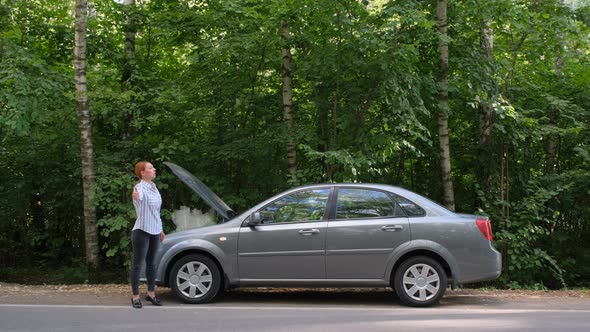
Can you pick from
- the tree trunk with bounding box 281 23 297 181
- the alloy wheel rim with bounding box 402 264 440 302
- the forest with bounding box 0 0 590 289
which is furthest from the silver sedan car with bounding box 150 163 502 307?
the tree trunk with bounding box 281 23 297 181

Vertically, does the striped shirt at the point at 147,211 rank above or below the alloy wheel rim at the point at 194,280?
above

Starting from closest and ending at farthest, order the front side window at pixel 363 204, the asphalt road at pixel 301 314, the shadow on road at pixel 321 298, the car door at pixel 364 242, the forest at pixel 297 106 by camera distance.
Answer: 1. the asphalt road at pixel 301 314
2. the car door at pixel 364 242
3. the front side window at pixel 363 204
4. the shadow on road at pixel 321 298
5. the forest at pixel 297 106

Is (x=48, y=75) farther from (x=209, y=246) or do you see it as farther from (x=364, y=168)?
(x=364, y=168)

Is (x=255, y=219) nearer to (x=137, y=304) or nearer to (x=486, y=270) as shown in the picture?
(x=137, y=304)

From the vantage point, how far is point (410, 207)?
7.84 meters

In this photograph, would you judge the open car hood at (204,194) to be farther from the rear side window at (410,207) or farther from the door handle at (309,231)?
the rear side window at (410,207)

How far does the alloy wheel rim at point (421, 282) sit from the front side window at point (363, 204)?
78 cm

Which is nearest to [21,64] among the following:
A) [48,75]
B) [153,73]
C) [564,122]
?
[48,75]

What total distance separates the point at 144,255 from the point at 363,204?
2986 millimetres

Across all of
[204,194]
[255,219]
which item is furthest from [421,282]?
[204,194]

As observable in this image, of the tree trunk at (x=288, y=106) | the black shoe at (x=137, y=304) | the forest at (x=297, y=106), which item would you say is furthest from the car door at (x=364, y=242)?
the tree trunk at (x=288, y=106)

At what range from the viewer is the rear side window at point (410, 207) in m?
7.80

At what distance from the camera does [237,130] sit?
474 inches

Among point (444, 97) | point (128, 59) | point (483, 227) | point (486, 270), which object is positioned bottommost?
point (486, 270)
